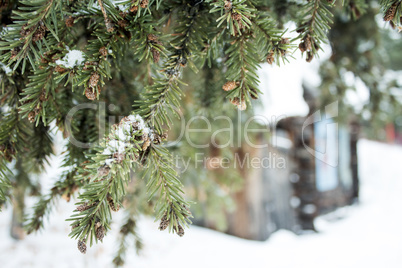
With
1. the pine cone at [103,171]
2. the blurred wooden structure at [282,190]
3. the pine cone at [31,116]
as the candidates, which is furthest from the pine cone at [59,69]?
the blurred wooden structure at [282,190]

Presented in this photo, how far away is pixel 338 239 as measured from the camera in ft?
10.7

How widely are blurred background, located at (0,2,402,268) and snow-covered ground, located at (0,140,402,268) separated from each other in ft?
0.04

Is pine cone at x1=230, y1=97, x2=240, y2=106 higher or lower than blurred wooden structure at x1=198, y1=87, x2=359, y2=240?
higher

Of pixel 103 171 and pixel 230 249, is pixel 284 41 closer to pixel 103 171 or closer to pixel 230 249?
pixel 103 171

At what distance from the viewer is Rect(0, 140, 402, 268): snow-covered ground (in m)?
2.51

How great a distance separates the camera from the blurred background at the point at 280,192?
7.23 feet

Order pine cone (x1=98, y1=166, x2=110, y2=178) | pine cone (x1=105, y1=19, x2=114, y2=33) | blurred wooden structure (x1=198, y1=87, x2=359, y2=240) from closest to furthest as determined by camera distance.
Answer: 1. pine cone (x1=98, y1=166, x2=110, y2=178)
2. pine cone (x1=105, y1=19, x2=114, y2=33)
3. blurred wooden structure (x1=198, y1=87, x2=359, y2=240)

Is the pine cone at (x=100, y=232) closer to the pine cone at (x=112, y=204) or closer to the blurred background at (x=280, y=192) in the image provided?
the pine cone at (x=112, y=204)

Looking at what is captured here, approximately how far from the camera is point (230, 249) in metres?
2.91

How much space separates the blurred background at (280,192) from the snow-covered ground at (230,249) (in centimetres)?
1

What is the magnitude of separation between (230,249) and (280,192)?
116cm

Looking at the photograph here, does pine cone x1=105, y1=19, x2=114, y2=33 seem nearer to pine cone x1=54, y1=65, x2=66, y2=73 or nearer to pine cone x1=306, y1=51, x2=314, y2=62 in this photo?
pine cone x1=54, y1=65, x2=66, y2=73

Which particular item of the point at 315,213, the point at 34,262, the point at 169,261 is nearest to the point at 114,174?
the point at 169,261

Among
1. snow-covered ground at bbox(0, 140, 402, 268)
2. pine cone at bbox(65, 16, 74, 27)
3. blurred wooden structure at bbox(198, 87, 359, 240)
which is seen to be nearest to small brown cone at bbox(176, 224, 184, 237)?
pine cone at bbox(65, 16, 74, 27)
